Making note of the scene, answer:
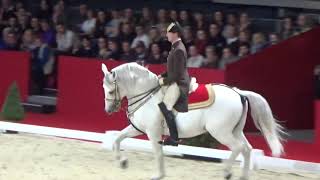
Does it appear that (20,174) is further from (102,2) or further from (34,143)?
(102,2)

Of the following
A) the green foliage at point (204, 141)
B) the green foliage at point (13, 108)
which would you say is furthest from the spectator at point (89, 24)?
the green foliage at point (204, 141)

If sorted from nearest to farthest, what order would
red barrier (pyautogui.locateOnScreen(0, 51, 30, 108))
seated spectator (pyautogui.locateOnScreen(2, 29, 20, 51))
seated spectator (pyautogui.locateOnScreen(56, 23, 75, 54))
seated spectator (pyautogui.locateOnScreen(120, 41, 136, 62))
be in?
seated spectator (pyautogui.locateOnScreen(120, 41, 136, 62)), red barrier (pyautogui.locateOnScreen(0, 51, 30, 108)), seated spectator (pyautogui.locateOnScreen(56, 23, 75, 54)), seated spectator (pyautogui.locateOnScreen(2, 29, 20, 51))

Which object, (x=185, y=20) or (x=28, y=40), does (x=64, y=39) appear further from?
(x=185, y=20)

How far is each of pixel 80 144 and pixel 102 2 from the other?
6.91m

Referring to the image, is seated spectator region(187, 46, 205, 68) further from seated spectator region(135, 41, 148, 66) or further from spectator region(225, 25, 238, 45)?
seated spectator region(135, 41, 148, 66)

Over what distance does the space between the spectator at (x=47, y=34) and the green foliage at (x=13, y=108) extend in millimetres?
2625

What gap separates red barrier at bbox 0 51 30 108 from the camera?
16.2 metres

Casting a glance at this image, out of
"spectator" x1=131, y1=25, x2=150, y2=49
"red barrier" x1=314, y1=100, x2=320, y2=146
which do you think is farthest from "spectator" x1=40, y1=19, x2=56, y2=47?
"red barrier" x1=314, y1=100, x2=320, y2=146

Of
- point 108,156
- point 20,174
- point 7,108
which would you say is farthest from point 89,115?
point 20,174

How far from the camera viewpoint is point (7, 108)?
1435 centimetres

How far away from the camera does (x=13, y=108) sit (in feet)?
47.1

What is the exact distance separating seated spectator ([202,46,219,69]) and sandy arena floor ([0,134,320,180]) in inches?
93.6

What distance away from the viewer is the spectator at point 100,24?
16203 mm

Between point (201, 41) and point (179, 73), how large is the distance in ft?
17.1
